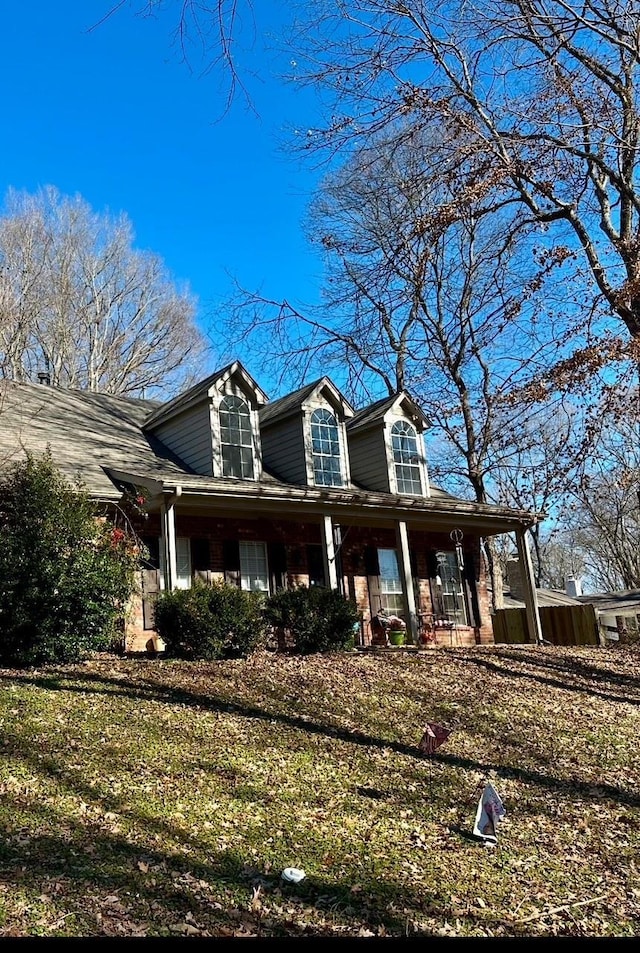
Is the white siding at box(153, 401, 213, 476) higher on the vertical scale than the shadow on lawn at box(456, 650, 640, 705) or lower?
higher

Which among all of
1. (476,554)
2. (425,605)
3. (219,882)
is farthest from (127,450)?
(219,882)

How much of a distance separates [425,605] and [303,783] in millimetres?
12392

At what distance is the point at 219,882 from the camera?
16.0 feet

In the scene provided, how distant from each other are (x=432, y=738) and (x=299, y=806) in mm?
2014

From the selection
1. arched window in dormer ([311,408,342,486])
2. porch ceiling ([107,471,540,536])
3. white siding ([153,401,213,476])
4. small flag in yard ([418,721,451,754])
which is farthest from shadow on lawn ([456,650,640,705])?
white siding ([153,401,213,476])

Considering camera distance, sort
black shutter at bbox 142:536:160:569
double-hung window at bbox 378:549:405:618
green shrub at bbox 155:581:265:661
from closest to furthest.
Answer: green shrub at bbox 155:581:265:661 → black shutter at bbox 142:536:160:569 → double-hung window at bbox 378:549:405:618

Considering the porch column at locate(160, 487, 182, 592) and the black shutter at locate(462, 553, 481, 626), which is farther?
the black shutter at locate(462, 553, 481, 626)

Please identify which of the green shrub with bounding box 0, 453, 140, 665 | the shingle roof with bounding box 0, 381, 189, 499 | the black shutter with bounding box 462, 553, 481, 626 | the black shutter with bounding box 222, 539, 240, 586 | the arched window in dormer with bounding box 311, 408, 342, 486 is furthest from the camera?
the black shutter with bounding box 462, 553, 481, 626

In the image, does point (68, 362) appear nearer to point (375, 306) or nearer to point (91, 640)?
point (375, 306)

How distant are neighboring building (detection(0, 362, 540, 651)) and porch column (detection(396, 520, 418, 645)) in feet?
0.10

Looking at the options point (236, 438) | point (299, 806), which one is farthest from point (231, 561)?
point (299, 806)

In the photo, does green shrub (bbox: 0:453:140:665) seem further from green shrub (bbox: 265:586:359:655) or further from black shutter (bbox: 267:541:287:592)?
black shutter (bbox: 267:541:287:592)

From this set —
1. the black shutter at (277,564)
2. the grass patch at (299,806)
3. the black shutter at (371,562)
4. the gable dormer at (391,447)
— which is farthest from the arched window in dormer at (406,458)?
the grass patch at (299,806)

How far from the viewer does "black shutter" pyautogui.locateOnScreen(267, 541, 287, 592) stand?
53.8 ft
